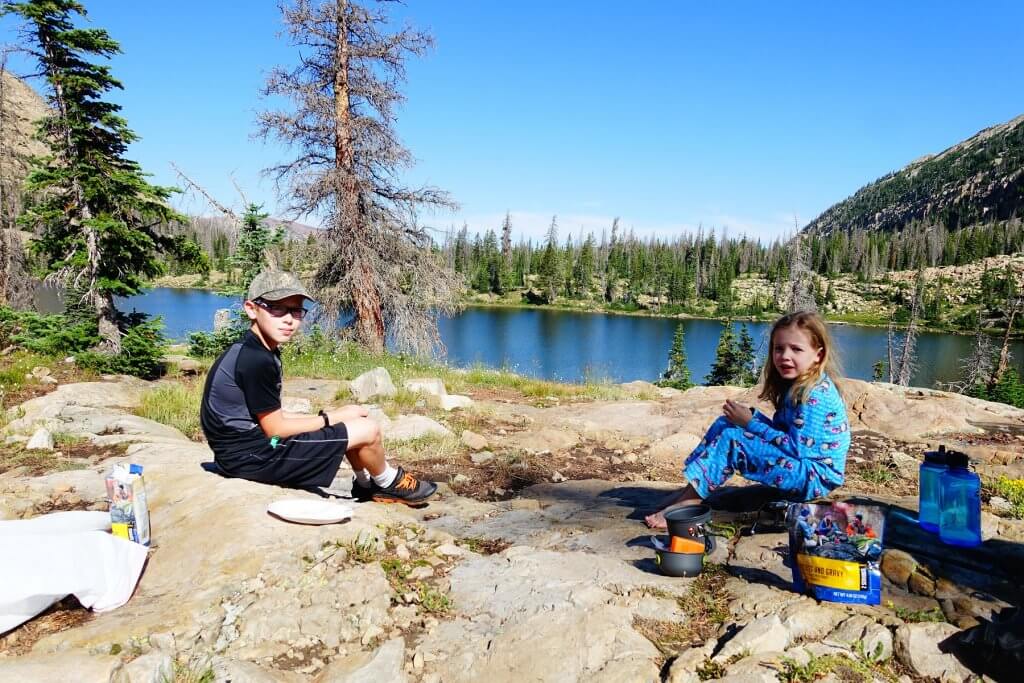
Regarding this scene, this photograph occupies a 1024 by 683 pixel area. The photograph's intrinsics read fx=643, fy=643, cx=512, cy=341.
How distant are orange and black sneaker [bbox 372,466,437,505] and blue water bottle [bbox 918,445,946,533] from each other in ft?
10.8

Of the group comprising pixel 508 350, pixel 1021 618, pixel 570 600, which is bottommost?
pixel 508 350

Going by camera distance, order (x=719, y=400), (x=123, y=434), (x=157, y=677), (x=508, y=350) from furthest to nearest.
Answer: (x=508, y=350) → (x=719, y=400) → (x=123, y=434) → (x=157, y=677)

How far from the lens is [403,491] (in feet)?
16.0

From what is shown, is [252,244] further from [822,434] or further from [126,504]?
[822,434]

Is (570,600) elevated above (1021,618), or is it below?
below

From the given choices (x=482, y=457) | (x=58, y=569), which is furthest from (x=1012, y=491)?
(x=58, y=569)

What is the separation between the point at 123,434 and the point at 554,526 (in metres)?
4.61

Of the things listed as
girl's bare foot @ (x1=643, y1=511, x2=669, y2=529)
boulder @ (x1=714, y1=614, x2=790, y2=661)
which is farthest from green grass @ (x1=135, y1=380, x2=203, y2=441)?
boulder @ (x1=714, y1=614, x2=790, y2=661)

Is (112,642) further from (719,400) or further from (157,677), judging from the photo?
(719,400)

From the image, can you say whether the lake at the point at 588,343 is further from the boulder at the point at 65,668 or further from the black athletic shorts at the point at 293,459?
the boulder at the point at 65,668

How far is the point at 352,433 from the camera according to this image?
4363mm

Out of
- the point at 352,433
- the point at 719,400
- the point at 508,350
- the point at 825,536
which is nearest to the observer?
the point at 825,536

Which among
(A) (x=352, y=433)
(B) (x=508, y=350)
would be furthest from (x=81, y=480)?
(B) (x=508, y=350)

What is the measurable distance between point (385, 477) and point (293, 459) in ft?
2.44
